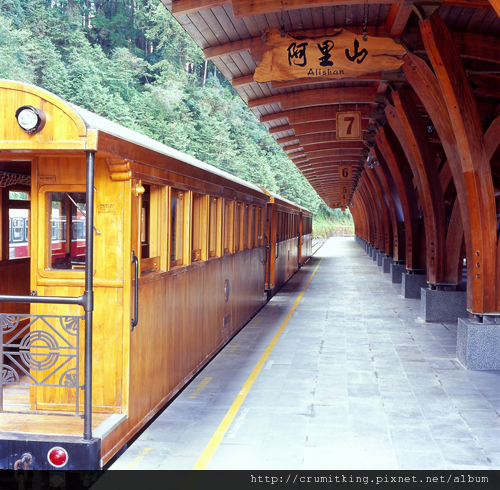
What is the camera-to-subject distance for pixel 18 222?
23.2 ft

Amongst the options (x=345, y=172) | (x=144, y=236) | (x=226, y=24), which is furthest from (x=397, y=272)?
(x=144, y=236)

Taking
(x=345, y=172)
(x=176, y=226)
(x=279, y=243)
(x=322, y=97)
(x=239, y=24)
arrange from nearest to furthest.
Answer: (x=176, y=226) < (x=239, y=24) < (x=322, y=97) < (x=279, y=243) < (x=345, y=172)

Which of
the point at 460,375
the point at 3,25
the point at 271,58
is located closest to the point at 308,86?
the point at 271,58

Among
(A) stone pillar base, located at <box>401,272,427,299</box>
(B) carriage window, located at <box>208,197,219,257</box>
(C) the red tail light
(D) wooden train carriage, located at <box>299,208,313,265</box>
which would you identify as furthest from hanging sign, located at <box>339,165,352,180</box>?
(C) the red tail light

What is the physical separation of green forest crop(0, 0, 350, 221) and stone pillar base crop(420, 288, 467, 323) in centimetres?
3921

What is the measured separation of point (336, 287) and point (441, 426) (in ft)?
39.7

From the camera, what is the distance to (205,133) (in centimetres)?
5534

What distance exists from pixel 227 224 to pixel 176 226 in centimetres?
253

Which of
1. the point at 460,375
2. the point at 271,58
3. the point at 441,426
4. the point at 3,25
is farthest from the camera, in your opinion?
the point at 3,25

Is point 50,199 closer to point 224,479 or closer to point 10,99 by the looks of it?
point 10,99

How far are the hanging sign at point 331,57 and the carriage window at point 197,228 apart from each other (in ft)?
5.53

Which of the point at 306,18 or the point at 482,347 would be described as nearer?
the point at 482,347

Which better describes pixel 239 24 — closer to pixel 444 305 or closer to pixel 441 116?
pixel 441 116

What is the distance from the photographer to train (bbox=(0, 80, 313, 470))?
411 cm
